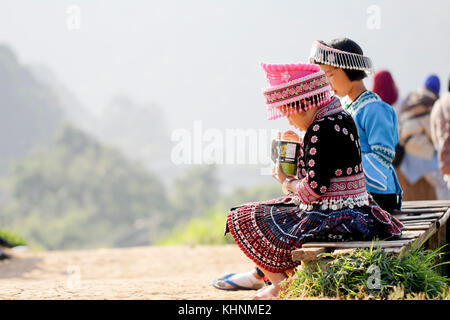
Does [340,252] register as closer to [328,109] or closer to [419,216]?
[328,109]

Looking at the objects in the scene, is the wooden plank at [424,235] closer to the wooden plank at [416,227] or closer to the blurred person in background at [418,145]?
the wooden plank at [416,227]

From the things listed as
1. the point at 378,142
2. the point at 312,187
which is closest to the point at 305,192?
the point at 312,187

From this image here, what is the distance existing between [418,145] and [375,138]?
273 centimetres

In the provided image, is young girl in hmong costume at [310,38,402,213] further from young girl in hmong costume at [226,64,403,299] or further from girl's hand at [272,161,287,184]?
girl's hand at [272,161,287,184]

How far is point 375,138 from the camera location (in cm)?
416

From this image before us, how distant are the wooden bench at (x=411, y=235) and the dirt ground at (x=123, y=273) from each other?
776 mm

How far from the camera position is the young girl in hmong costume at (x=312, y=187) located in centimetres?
344

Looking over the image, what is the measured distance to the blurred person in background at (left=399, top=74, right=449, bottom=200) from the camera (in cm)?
666

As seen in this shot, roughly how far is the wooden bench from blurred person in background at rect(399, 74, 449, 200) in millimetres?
1489

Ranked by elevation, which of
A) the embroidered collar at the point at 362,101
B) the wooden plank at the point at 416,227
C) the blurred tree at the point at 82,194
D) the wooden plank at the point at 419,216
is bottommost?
the blurred tree at the point at 82,194

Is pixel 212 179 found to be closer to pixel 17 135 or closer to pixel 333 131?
pixel 17 135

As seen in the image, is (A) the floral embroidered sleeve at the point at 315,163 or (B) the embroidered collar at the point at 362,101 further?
(B) the embroidered collar at the point at 362,101

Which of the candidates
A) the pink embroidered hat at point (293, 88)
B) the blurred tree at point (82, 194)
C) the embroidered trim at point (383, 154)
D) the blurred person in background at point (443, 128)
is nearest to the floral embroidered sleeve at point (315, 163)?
the pink embroidered hat at point (293, 88)
